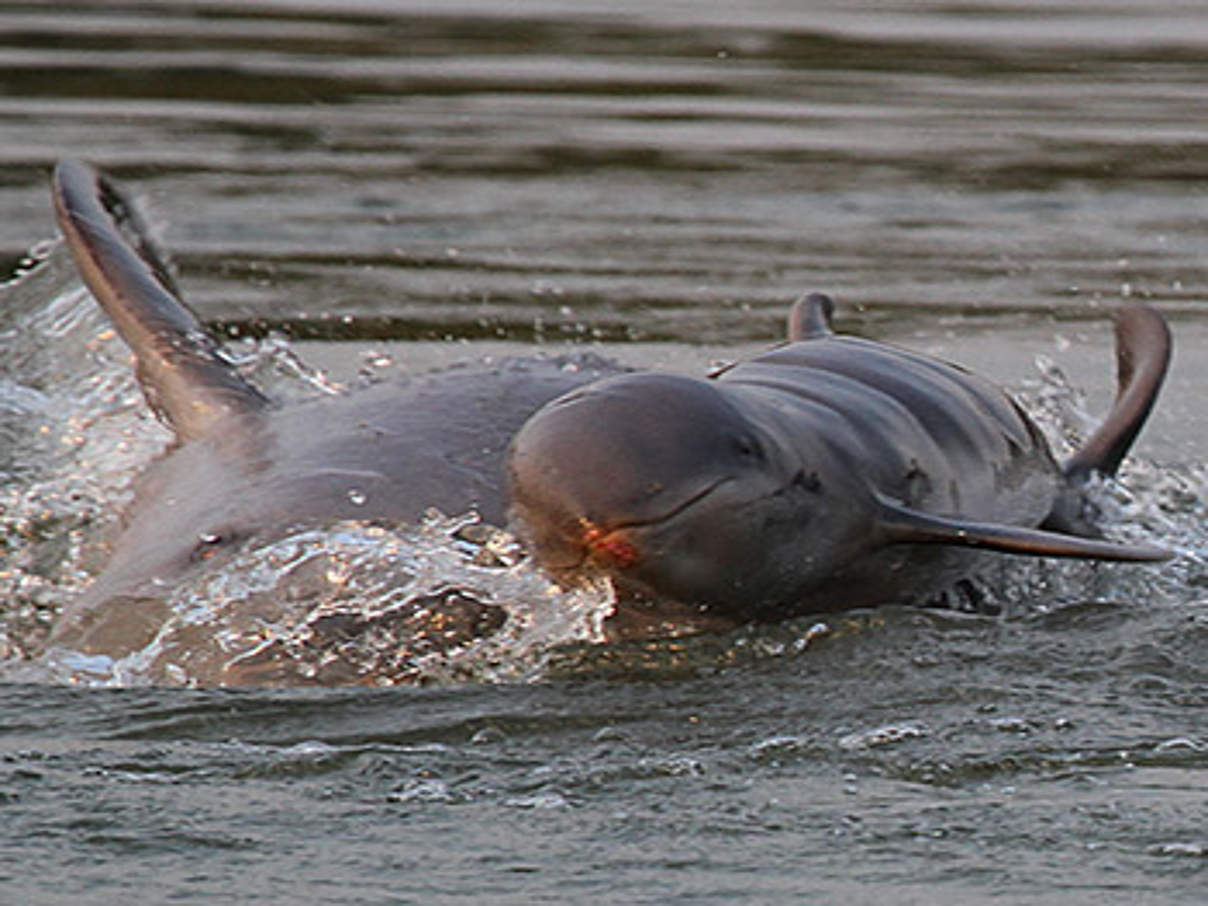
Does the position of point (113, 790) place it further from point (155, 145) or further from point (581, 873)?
point (155, 145)

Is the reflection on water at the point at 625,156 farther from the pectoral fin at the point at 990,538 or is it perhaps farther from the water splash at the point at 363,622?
the pectoral fin at the point at 990,538

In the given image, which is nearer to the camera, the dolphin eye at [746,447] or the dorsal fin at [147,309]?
the dolphin eye at [746,447]

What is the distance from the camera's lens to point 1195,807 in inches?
147

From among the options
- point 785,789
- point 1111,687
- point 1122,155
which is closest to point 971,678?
point 1111,687

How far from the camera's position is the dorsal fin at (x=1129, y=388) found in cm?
532

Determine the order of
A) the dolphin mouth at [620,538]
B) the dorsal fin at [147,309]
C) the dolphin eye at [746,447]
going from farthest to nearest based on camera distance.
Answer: the dorsal fin at [147,309] → the dolphin eye at [746,447] → the dolphin mouth at [620,538]

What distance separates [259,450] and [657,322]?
349cm

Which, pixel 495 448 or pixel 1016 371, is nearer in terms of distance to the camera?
pixel 495 448

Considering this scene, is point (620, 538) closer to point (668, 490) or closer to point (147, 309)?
point (668, 490)

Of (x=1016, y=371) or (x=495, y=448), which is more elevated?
(x=495, y=448)

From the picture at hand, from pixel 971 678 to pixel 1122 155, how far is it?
287 inches

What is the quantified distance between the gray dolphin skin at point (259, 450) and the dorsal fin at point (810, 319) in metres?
0.36

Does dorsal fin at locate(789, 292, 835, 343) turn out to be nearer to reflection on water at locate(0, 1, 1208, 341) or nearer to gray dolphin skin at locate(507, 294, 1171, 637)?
gray dolphin skin at locate(507, 294, 1171, 637)

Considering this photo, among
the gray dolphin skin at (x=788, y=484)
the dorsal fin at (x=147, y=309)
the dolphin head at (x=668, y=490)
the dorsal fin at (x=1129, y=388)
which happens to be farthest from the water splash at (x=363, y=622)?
the dorsal fin at (x=1129, y=388)
